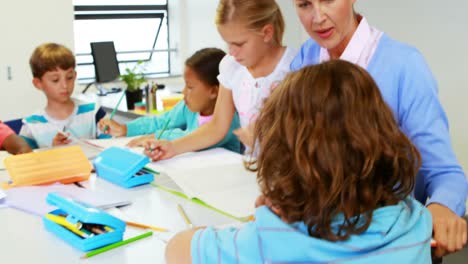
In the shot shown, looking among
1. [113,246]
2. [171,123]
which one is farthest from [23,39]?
[113,246]

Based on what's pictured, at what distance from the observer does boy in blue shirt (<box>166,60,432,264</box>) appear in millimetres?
812

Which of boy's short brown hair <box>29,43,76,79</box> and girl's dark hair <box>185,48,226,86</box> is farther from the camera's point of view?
boy's short brown hair <box>29,43,76,79</box>

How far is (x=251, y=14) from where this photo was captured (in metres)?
1.78

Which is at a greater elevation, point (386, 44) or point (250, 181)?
point (386, 44)

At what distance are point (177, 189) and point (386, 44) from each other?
72 centimetres

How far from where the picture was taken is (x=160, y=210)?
1.41 meters

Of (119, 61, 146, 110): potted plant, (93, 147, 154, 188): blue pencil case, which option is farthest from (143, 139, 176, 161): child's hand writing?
(119, 61, 146, 110): potted plant

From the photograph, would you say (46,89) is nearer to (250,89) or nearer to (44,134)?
(44,134)

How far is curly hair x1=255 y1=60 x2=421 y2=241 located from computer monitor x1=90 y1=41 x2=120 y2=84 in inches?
146

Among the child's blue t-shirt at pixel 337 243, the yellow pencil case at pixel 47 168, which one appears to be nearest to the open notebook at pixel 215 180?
the yellow pencil case at pixel 47 168

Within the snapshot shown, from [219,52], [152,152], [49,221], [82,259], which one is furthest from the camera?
[219,52]

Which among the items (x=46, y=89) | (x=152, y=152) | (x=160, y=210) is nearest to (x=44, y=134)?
(x=46, y=89)

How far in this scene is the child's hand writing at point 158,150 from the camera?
6.16 feet

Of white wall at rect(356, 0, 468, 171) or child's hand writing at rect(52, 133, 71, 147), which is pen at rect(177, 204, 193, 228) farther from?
white wall at rect(356, 0, 468, 171)
